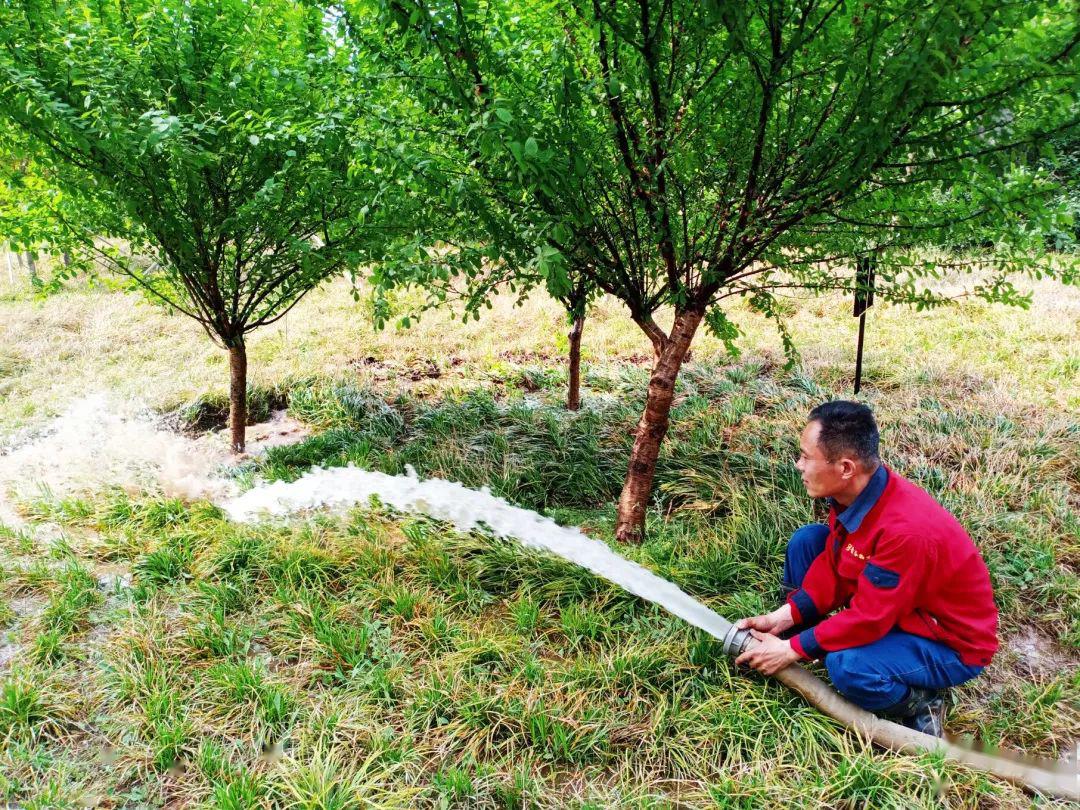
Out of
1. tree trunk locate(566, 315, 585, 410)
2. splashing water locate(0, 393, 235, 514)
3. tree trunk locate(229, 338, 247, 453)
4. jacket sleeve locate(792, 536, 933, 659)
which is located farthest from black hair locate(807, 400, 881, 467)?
tree trunk locate(229, 338, 247, 453)

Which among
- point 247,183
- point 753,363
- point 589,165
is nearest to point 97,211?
point 247,183

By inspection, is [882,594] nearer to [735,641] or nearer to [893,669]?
[893,669]

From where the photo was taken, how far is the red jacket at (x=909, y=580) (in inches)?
84.1

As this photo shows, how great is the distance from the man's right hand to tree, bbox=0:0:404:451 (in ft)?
7.43

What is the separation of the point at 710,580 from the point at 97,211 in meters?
4.31

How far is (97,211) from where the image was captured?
4086mm

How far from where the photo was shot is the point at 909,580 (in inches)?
83.9

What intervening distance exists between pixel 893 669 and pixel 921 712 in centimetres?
30

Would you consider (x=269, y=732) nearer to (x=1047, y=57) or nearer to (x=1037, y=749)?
(x=1037, y=749)

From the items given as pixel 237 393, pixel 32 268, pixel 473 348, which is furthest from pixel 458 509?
pixel 32 268

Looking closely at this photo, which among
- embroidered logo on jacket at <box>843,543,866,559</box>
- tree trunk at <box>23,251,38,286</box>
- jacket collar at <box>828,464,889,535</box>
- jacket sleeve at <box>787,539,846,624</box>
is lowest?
jacket sleeve at <box>787,539,846,624</box>

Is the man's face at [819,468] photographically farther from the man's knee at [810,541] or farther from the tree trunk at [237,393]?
the tree trunk at [237,393]

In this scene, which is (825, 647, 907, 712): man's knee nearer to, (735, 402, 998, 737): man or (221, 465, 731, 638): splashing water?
(735, 402, 998, 737): man

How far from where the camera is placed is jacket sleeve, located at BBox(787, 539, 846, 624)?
8.16ft
